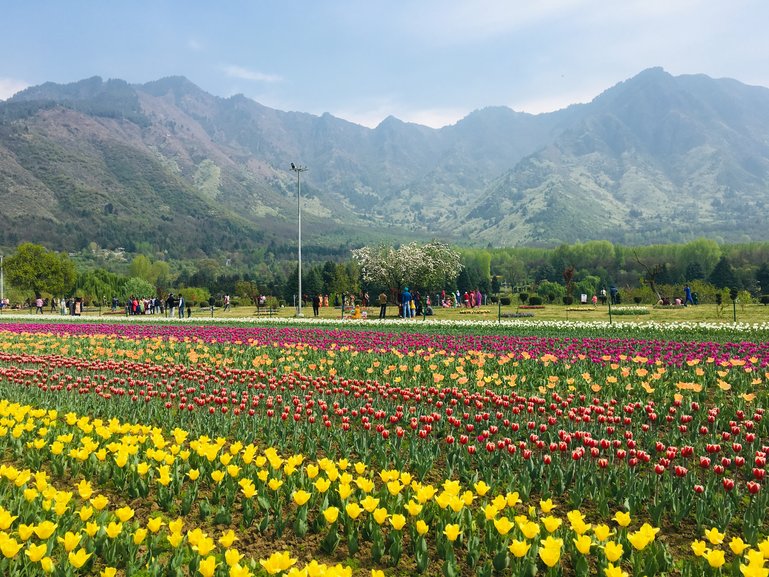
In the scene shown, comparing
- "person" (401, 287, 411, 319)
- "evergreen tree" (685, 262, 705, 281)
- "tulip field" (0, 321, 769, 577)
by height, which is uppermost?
"evergreen tree" (685, 262, 705, 281)

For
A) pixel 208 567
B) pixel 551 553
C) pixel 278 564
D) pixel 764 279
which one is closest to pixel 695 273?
pixel 764 279

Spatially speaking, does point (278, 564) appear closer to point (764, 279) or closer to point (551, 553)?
point (551, 553)

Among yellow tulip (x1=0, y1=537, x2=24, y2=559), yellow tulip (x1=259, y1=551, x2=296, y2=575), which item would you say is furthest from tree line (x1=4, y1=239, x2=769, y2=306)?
yellow tulip (x1=0, y1=537, x2=24, y2=559)

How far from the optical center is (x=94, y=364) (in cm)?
1381

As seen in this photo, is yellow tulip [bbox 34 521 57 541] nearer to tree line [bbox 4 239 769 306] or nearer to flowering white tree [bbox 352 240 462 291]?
tree line [bbox 4 239 769 306]

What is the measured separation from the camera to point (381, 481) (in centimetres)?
677

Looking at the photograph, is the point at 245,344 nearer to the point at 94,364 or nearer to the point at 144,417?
the point at 94,364

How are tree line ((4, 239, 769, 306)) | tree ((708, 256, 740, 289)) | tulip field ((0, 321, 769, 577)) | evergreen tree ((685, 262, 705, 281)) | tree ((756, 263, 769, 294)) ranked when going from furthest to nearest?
1. evergreen tree ((685, 262, 705, 281))
2. tree ((708, 256, 740, 289))
3. tree ((756, 263, 769, 294))
4. tree line ((4, 239, 769, 306))
5. tulip field ((0, 321, 769, 577))

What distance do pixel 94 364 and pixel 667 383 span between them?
12.3 metres

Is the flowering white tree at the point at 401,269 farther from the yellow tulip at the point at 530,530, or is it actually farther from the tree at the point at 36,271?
the tree at the point at 36,271

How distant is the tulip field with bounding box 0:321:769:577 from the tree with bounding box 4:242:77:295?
272ft

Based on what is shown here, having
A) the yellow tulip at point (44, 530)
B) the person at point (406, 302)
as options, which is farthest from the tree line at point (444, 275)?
the yellow tulip at point (44, 530)

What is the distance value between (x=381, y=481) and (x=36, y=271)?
306ft

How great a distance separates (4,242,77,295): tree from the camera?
84438mm
